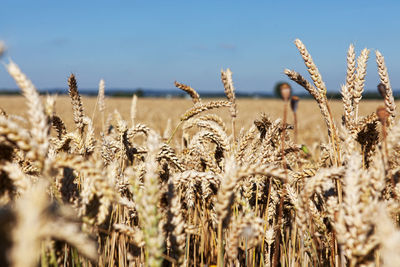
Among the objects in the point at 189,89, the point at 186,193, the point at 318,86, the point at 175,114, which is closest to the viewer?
the point at 318,86

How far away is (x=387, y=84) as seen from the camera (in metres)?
1.77

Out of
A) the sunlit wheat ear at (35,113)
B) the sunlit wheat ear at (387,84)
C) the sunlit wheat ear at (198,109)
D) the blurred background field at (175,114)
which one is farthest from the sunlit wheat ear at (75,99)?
the sunlit wheat ear at (387,84)

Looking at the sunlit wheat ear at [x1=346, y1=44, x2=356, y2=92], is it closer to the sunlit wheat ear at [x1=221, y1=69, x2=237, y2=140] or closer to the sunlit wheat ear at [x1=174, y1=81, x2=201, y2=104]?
the sunlit wheat ear at [x1=221, y1=69, x2=237, y2=140]

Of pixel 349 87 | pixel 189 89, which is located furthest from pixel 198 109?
pixel 349 87

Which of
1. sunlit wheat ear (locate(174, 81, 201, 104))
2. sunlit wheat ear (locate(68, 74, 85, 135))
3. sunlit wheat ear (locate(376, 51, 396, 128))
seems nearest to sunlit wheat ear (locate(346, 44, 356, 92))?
sunlit wheat ear (locate(376, 51, 396, 128))

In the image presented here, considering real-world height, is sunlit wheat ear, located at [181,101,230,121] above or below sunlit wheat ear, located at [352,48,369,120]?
below

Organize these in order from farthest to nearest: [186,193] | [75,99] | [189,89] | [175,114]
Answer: [175,114], [189,89], [186,193], [75,99]

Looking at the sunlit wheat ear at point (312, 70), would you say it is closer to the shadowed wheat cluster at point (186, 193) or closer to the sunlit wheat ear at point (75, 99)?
the shadowed wheat cluster at point (186, 193)

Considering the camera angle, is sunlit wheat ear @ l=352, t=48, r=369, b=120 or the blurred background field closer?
sunlit wheat ear @ l=352, t=48, r=369, b=120

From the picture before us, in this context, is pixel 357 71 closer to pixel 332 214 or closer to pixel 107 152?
pixel 332 214

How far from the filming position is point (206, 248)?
209cm

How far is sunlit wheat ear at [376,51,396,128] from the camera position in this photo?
1728 mm

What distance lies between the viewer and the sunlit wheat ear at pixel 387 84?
173 centimetres

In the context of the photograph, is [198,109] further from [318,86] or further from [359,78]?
[359,78]
